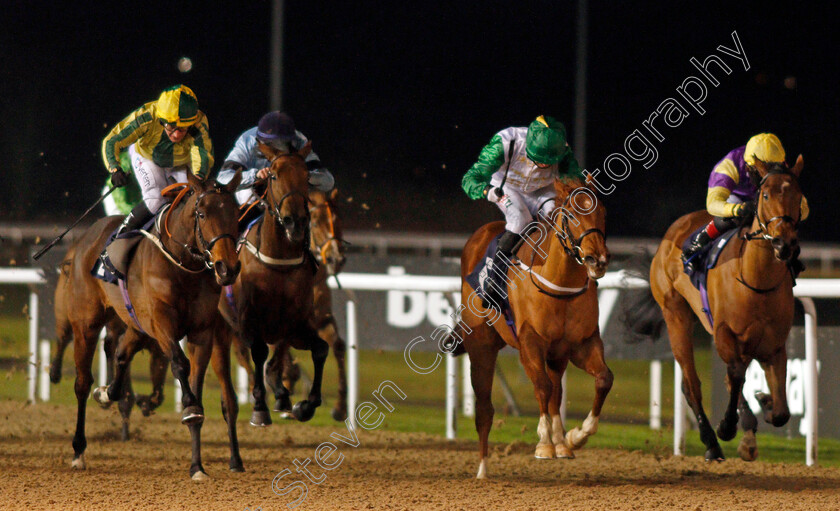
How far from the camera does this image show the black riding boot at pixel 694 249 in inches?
212

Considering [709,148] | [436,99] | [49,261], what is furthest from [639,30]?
[49,261]

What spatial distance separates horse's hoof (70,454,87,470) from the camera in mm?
5516

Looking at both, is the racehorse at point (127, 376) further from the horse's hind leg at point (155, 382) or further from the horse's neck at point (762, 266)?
the horse's neck at point (762, 266)

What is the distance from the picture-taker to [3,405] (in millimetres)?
8164

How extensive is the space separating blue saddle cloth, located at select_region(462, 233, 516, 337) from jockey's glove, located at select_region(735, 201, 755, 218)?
3.78 ft

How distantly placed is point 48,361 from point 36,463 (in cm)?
266

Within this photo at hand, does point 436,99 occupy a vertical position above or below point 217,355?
above

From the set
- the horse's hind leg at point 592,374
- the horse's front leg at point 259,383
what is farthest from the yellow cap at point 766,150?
the horse's front leg at point 259,383

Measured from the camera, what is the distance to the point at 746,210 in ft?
16.2

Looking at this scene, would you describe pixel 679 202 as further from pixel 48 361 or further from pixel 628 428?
pixel 48 361

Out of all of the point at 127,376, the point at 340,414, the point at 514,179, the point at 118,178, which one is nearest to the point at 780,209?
the point at 514,179

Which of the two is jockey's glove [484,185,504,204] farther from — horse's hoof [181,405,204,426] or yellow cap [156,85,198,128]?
horse's hoof [181,405,204,426]

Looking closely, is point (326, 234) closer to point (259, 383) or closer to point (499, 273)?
point (259, 383)

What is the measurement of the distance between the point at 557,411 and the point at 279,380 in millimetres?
1606
